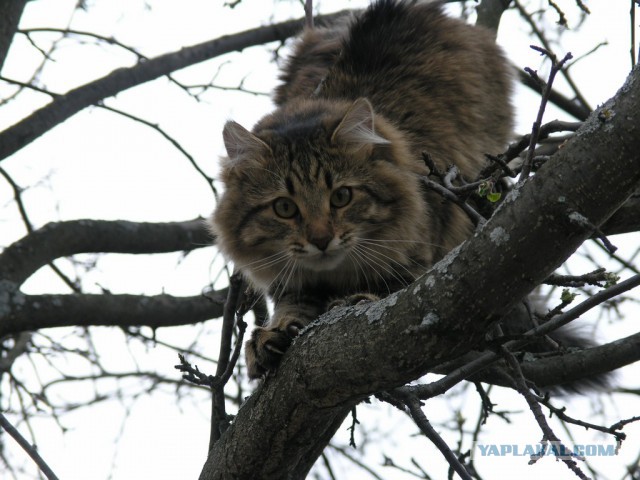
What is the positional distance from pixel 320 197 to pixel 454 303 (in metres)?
1.42

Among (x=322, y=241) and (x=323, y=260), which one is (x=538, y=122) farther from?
(x=323, y=260)

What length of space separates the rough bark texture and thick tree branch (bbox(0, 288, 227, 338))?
1.14 m

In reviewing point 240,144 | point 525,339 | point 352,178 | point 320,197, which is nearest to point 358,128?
point 352,178

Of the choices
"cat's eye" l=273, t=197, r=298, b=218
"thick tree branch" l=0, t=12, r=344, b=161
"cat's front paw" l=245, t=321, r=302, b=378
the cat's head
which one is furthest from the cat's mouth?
"thick tree branch" l=0, t=12, r=344, b=161

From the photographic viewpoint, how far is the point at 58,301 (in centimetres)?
365

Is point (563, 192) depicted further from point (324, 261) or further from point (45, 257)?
point (45, 257)

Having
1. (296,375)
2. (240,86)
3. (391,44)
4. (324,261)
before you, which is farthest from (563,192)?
(240,86)

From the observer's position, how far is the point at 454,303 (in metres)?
1.77

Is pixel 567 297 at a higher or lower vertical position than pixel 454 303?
higher

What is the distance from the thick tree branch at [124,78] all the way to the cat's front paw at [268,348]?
1.94 metres

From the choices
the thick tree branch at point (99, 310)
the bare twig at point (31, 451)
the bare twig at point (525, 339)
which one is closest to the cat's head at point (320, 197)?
the thick tree branch at point (99, 310)

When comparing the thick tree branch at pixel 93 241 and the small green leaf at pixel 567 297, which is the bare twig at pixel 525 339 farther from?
the thick tree branch at pixel 93 241

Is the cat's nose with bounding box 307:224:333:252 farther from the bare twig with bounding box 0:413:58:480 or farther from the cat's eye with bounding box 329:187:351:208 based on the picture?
the bare twig with bounding box 0:413:58:480

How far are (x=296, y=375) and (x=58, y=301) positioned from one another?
6.03 feet
